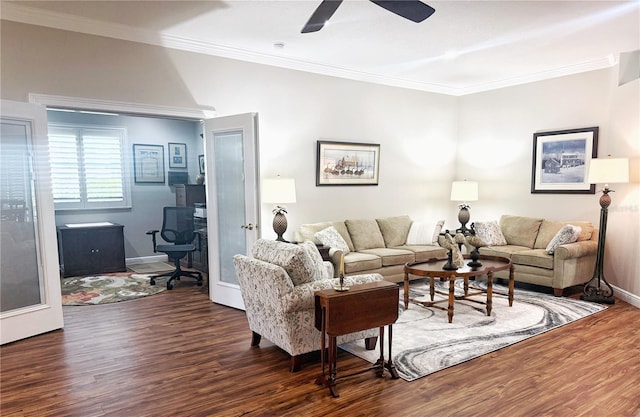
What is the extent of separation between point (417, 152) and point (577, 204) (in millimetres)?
2290

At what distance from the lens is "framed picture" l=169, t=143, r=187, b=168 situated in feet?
23.9

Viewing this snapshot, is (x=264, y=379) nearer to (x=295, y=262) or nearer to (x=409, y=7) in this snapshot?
(x=295, y=262)

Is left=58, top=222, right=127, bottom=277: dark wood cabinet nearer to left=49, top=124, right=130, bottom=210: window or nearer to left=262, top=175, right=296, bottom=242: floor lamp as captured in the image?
left=49, top=124, right=130, bottom=210: window

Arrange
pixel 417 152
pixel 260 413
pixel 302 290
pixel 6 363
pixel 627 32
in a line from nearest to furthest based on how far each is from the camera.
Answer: pixel 260 413
pixel 302 290
pixel 6 363
pixel 627 32
pixel 417 152

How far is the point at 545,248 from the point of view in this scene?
210 inches

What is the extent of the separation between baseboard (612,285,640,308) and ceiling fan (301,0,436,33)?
3977 mm

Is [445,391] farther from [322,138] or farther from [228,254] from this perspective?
[322,138]

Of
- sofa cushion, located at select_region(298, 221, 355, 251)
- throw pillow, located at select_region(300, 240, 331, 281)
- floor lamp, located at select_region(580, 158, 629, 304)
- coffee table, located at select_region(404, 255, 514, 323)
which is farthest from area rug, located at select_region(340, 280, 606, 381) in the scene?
sofa cushion, located at select_region(298, 221, 355, 251)

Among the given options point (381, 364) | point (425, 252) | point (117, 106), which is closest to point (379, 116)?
point (425, 252)

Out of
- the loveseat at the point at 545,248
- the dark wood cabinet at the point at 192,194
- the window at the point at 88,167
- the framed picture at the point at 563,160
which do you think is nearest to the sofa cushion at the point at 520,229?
the loveseat at the point at 545,248

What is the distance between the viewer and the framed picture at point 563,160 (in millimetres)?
5312

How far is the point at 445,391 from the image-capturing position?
2691 mm

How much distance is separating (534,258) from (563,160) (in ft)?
5.05

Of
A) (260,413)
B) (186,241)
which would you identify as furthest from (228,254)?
(260,413)
